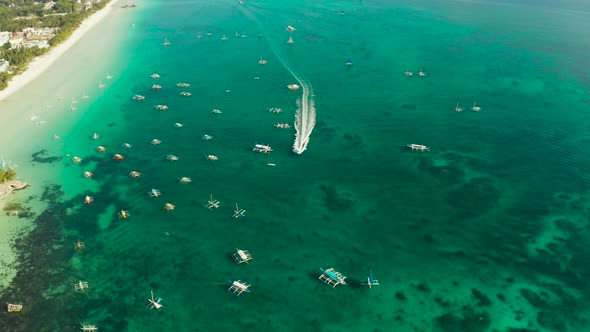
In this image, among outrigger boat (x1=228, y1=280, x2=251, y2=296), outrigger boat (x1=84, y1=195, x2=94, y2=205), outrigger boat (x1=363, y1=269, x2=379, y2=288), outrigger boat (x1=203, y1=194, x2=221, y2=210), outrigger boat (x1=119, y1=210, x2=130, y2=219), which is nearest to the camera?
outrigger boat (x1=228, y1=280, x2=251, y2=296)

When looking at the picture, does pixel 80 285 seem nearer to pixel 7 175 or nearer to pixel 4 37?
pixel 7 175

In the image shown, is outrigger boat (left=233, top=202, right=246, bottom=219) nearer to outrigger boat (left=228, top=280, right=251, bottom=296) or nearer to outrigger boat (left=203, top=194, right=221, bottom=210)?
outrigger boat (left=203, top=194, right=221, bottom=210)

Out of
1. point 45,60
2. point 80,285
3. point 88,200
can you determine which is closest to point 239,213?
point 80,285

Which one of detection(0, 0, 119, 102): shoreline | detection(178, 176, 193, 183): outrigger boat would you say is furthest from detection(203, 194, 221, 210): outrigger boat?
detection(0, 0, 119, 102): shoreline

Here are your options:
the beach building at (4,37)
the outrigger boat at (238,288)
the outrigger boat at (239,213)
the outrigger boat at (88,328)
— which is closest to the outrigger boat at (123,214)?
the outrigger boat at (239,213)

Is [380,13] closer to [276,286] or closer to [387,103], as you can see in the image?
[387,103]

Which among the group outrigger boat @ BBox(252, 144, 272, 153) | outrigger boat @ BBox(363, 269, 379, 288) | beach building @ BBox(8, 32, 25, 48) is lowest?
outrigger boat @ BBox(363, 269, 379, 288)

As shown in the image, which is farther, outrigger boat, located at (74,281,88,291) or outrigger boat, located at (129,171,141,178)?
outrigger boat, located at (129,171,141,178)
